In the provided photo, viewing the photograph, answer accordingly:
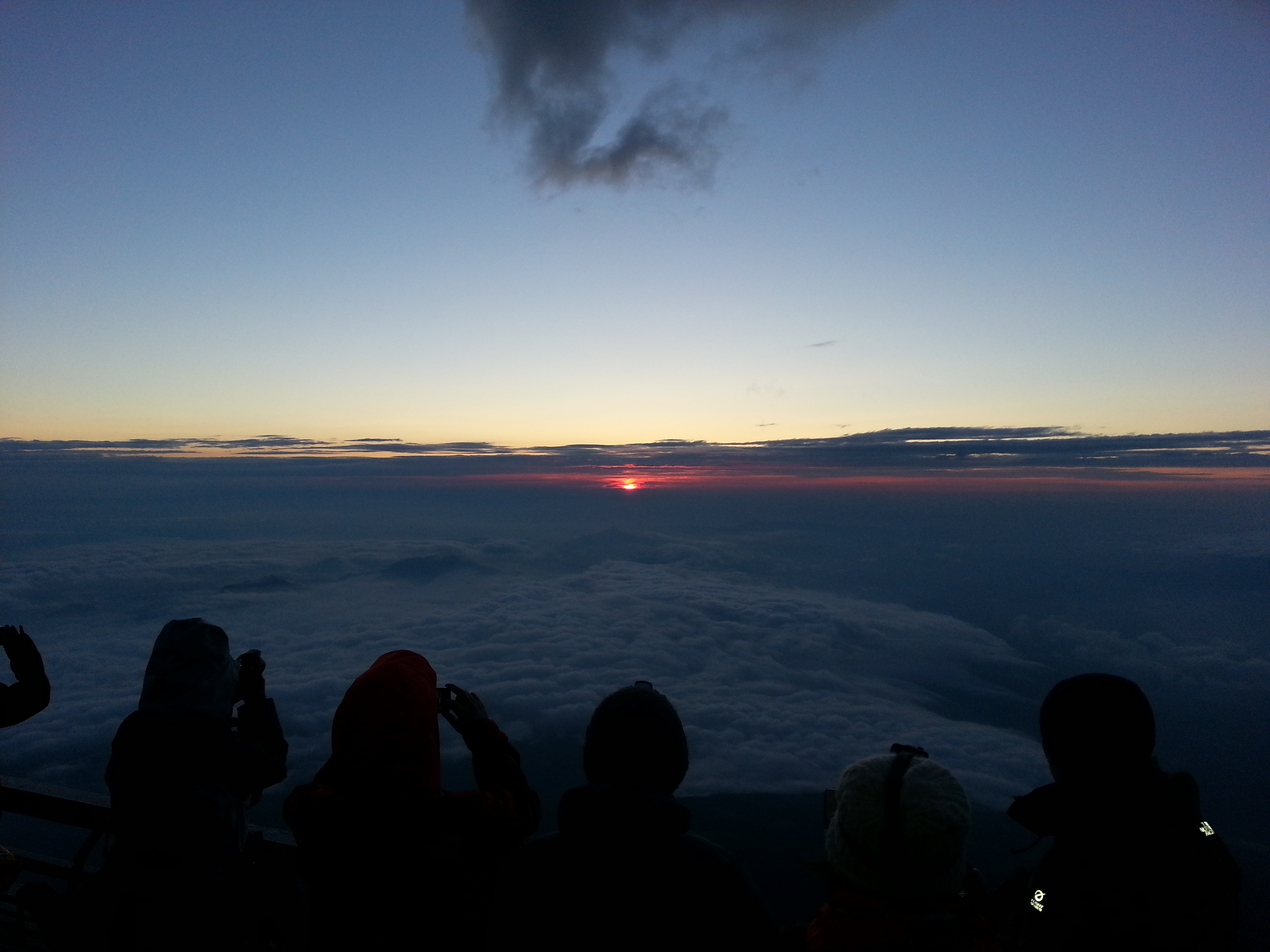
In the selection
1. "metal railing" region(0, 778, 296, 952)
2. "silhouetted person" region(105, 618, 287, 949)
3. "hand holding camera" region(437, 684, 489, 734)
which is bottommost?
"metal railing" region(0, 778, 296, 952)

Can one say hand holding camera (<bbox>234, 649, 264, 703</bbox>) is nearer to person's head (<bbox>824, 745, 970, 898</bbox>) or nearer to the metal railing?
the metal railing

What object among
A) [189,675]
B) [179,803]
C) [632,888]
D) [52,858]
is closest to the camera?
[632,888]

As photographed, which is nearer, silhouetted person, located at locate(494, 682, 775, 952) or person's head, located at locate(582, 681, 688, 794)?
silhouetted person, located at locate(494, 682, 775, 952)

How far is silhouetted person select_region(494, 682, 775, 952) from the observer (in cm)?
150

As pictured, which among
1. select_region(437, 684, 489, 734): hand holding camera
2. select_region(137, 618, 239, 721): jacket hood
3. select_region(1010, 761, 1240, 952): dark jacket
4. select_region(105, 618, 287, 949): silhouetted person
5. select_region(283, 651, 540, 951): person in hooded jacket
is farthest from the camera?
select_region(137, 618, 239, 721): jacket hood

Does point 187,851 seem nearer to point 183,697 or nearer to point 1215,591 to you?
point 183,697

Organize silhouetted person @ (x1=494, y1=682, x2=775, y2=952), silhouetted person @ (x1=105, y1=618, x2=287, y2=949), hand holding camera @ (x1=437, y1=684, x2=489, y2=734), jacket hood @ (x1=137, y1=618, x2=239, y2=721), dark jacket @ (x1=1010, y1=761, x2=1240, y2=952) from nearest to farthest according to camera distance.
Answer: silhouetted person @ (x1=494, y1=682, x2=775, y2=952) → dark jacket @ (x1=1010, y1=761, x2=1240, y2=952) → silhouetted person @ (x1=105, y1=618, x2=287, y2=949) → hand holding camera @ (x1=437, y1=684, x2=489, y2=734) → jacket hood @ (x1=137, y1=618, x2=239, y2=721)

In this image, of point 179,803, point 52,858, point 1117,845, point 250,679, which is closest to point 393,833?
point 179,803

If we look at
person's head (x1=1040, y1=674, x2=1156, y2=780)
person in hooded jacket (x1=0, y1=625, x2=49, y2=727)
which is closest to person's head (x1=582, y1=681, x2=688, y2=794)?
person's head (x1=1040, y1=674, x2=1156, y2=780)

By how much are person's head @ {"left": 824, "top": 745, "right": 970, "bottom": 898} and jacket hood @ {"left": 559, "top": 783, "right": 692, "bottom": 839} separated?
44 cm

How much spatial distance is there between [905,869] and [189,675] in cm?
280

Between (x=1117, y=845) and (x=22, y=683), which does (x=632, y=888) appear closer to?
(x=1117, y=845)

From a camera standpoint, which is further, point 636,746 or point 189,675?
point 189,675

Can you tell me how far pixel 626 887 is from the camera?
1506 millimetres
